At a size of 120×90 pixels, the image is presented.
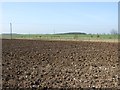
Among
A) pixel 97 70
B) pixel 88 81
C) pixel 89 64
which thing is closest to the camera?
pixel 88 81

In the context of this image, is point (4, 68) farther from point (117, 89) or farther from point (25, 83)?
point (117, 89)

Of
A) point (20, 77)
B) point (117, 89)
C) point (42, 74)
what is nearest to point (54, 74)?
point (42, 74)

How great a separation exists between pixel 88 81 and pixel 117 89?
125cm

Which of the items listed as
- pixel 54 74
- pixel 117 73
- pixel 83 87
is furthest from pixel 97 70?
pixel 83 87

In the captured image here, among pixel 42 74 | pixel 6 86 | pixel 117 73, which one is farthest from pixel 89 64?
pixel 6 86

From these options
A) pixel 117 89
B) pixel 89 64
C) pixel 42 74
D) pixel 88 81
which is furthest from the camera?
pixel 89 64

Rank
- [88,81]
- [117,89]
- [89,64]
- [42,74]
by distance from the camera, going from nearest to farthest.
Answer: [117,89] < [88,81] < [42,74] < [89,64]

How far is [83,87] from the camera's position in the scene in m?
9.08

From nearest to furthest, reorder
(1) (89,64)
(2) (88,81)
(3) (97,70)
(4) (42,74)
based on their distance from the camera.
→ 1. (2) (88,81)
2. (4) (42,74)
3. (3) (97,70)
4. (1) (89,64)

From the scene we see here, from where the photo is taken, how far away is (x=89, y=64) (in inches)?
531

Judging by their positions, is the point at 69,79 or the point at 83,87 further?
the point at 69,79

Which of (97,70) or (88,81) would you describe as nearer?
(88,81)

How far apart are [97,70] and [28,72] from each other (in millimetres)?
3036

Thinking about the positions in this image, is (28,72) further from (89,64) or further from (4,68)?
(89,64)
